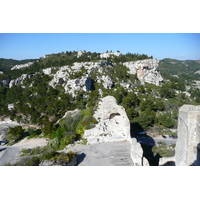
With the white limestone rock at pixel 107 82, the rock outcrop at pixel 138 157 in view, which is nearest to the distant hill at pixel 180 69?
the white limestone rock at pixel 107 82

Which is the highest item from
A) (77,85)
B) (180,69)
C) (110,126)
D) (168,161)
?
(180,69)

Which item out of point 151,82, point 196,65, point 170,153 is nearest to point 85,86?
point 151,82

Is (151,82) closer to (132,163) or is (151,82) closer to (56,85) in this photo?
(56,85)

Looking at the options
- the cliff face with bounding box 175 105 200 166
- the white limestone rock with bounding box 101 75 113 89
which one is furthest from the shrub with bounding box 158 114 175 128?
the white limestone rock with bounding box 101 75 113 89

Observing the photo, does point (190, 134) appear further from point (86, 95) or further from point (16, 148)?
point (86, 95)

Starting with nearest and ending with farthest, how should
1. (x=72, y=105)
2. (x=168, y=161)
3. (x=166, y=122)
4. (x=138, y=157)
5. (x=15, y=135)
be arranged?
(x=168, y=161)
(x=138, y=157)
(x=15, y=135)
(x=166, y=122)
(x=72, y=105)

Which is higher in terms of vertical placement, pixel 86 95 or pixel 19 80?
pixel 19 80

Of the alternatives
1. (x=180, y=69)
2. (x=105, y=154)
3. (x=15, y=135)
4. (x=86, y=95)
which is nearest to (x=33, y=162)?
(x=105, y=154)

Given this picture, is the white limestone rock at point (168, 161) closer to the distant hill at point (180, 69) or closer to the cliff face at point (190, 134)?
the cliff face at point (190, 134)
